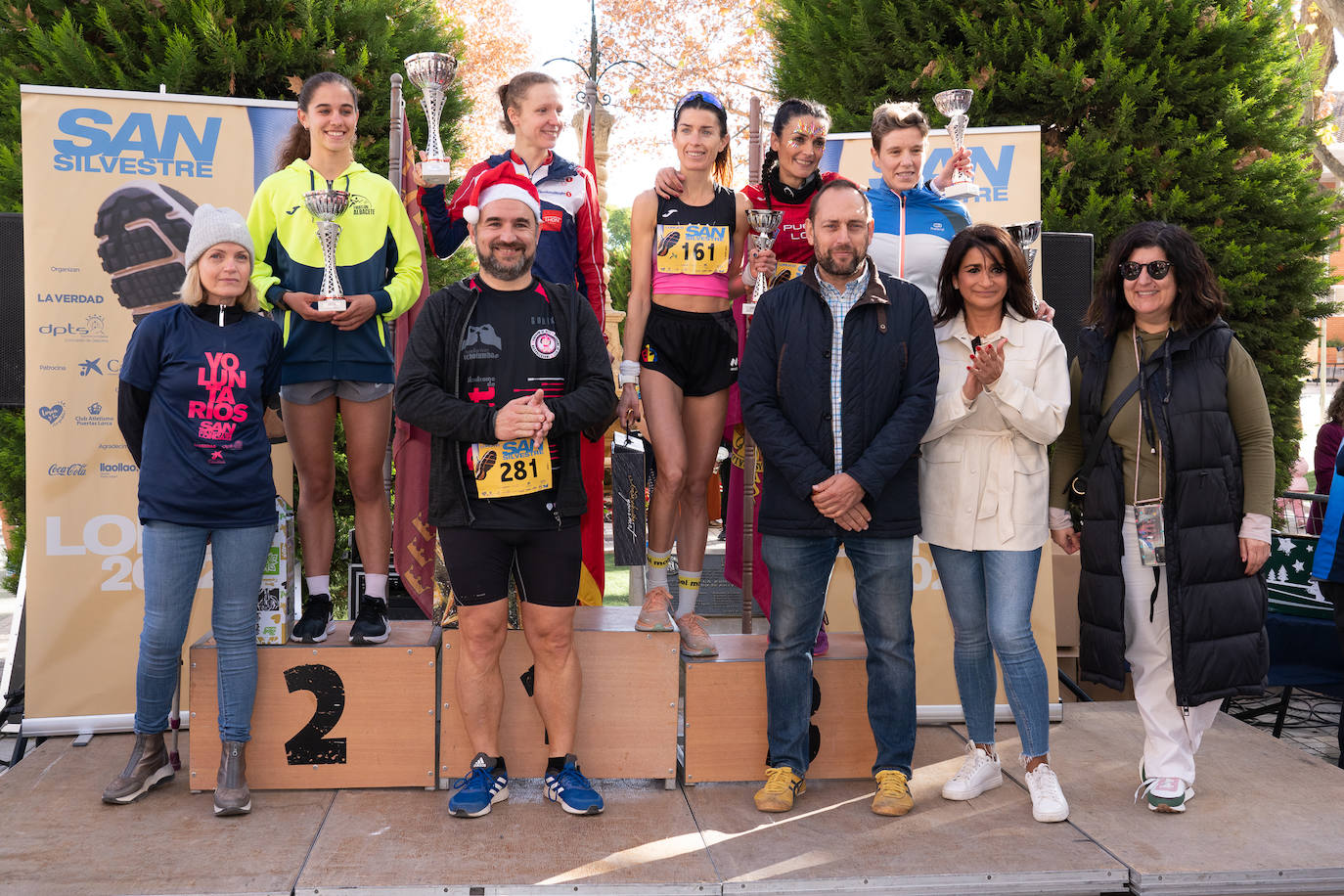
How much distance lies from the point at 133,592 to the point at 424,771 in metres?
1.51

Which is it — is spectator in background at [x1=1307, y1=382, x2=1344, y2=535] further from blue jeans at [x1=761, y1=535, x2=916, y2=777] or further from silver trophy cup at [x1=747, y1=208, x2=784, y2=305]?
silver trophy cup at [x1=747, y1=208, x2=784, y2=305]

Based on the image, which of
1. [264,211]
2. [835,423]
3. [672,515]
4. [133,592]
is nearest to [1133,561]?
[835,423]

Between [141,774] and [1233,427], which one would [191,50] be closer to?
[141,774]

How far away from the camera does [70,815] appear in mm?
3223

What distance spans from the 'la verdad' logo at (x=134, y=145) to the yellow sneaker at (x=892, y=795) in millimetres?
3316

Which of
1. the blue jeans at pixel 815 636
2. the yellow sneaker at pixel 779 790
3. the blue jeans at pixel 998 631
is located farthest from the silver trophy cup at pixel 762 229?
the yellow sneaker at pixel 779 790

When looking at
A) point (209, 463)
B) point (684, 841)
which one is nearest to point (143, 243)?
point (209, 463)

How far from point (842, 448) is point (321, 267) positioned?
1.73 metres

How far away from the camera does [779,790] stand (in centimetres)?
328

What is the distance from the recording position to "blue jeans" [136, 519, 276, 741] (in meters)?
3.17

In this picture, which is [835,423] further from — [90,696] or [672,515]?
[90,696]

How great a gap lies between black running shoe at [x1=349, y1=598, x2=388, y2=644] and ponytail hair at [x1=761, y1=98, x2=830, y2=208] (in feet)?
6.10

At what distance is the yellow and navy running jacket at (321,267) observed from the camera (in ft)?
11.2

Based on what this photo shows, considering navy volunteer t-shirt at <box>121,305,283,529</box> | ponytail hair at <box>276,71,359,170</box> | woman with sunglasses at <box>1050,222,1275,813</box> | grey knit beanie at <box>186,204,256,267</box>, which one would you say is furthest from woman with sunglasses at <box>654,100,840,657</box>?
navy volunteer t-shirt at <box>121,305,283,529</box>
